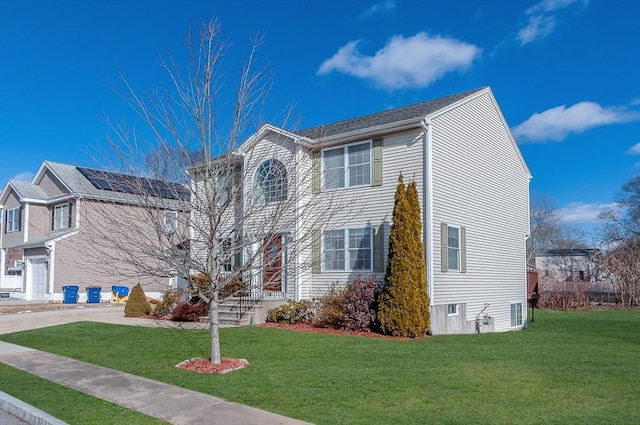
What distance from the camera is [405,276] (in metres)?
13.0

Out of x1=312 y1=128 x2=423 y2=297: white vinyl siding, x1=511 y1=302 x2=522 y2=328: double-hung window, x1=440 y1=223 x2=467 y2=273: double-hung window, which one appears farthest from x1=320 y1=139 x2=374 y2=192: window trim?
x1=511 y1=302 x2=522 y2=328: double-hung window

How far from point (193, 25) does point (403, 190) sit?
6.69 metres

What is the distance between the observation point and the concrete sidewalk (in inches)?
244

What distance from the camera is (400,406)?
6434 mm

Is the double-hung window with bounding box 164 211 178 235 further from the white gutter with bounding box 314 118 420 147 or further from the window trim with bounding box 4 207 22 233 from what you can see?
the window trim with bounding box 4 207 22 233

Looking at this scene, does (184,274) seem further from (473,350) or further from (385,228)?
(385,228)

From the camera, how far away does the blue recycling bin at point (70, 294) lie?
24.3 meters

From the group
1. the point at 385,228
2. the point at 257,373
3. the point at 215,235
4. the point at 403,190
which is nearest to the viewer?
the point at 257,373

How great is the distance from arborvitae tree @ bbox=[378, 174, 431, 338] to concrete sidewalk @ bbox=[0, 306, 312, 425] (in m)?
6.54

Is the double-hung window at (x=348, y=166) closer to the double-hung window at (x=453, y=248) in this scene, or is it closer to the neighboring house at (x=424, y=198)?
the neighboring house at (x=424, y=198)

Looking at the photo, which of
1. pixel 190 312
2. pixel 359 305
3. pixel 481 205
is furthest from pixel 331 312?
pixel 481 205

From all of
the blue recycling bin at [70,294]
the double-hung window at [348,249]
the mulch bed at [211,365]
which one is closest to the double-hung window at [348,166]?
the double-hung window at [348,249]

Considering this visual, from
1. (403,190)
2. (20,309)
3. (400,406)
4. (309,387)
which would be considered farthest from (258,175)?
(20,309)

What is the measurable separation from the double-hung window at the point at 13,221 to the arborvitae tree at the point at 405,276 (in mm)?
25474
